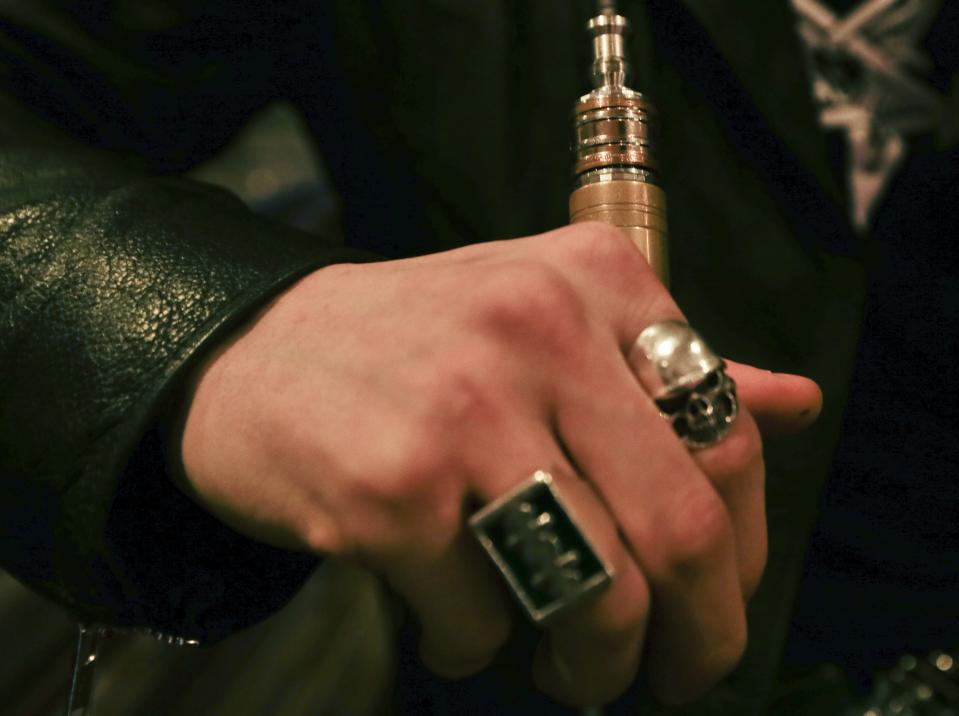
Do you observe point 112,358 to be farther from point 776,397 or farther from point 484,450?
point 776,397

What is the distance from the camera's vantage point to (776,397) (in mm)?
407

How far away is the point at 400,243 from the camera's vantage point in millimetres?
928

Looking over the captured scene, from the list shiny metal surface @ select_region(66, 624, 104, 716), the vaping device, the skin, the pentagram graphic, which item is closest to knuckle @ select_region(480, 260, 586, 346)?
the skin

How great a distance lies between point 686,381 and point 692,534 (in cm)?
7

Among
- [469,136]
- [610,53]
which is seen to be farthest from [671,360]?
[469,136]

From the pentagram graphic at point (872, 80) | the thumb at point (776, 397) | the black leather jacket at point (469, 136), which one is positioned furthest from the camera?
the pentagram graphic at point (872, 80)

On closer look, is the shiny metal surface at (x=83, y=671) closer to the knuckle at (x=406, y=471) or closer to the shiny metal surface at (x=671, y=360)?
the knuckle at (x=406, y=471)

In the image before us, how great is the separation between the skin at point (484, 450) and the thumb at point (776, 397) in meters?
0.05

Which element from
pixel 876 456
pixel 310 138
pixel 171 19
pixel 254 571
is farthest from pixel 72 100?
pixel 876 456

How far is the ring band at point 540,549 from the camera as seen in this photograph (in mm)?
302

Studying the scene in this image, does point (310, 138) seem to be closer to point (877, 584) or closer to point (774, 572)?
point (774, 572)

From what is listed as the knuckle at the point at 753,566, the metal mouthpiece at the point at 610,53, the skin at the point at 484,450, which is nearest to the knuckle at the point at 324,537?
the skin at the point at 484,450

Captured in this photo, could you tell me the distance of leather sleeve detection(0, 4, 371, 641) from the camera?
14.5 inches

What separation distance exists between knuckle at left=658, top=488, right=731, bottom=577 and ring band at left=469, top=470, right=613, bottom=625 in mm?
40
